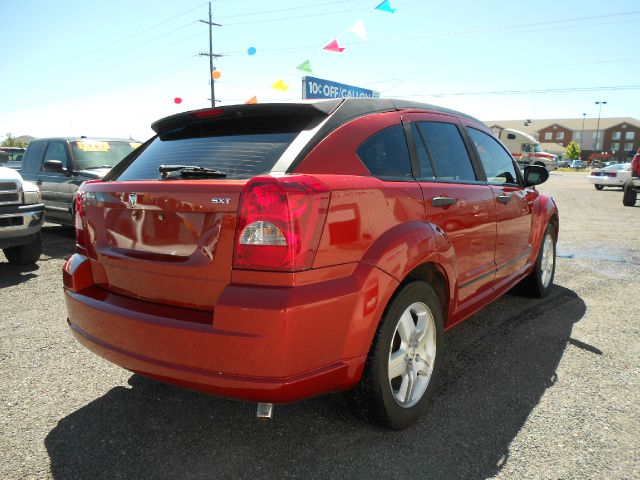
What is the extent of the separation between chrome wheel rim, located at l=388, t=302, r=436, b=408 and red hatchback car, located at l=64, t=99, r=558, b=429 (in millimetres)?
10

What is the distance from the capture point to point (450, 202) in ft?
9.46

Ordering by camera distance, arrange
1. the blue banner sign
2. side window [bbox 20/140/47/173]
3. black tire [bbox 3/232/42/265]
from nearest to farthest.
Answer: black tire [bbox 3/232/42/265]
side window [bbox 20/140/47/173]
the blue banner sign

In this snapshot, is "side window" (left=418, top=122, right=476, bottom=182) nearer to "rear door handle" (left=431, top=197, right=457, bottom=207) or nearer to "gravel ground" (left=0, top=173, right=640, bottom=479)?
"rear door handle" (left=431, top=197, right=457, bottom=207)

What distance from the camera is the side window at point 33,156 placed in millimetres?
9141

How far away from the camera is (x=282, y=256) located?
193 cm

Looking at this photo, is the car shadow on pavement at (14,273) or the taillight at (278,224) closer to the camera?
the taillight at (278,224)

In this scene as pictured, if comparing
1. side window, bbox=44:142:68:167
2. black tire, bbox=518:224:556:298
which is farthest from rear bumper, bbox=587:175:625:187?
side window, bbox=44:142:68:167

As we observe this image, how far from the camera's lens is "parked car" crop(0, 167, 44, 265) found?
586cm

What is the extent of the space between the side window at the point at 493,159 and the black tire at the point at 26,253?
221 inches

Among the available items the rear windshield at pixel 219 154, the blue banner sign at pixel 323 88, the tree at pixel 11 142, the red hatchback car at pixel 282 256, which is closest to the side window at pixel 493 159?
the red hatchback car at pixel 282 256

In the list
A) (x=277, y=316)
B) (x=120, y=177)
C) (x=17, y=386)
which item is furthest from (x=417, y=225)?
(x=17, y=386)

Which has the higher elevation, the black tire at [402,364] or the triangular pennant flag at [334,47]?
the triangular pennant flag at [334,47]

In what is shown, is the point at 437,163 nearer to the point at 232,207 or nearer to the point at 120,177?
the point at 232,207

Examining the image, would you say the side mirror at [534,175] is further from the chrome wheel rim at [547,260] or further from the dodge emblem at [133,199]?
the dodge emblem at [133,199]
